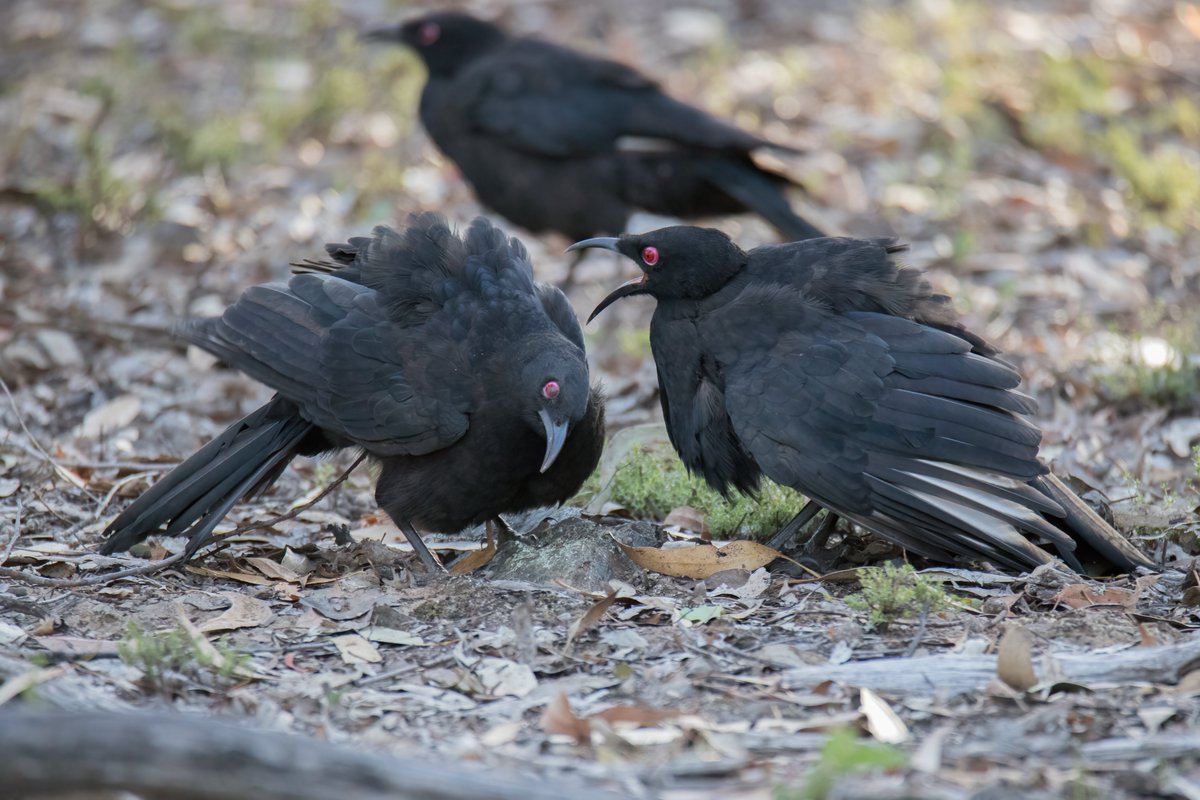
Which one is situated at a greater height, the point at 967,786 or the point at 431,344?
the point at 431,344

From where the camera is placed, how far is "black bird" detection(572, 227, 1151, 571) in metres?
4.54

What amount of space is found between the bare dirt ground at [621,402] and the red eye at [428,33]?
892 millimetres

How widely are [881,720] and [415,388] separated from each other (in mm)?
2199

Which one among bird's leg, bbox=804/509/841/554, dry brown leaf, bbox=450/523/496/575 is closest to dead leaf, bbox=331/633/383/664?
dry brown leaf, bbox=450/523/496/575

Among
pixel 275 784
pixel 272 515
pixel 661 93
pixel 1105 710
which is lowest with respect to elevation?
pixel 272 515

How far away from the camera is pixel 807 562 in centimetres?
500

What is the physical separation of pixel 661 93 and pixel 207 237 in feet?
9.87

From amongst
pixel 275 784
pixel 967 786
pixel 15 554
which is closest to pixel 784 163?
pixel 15 554

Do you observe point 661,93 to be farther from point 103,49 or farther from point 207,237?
point 103,49

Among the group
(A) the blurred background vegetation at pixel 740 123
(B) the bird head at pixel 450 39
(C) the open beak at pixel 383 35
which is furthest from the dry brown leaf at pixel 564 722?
(C) the open beak at pixel 383 35

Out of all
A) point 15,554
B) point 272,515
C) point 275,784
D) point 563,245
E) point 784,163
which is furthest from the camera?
point 784,163

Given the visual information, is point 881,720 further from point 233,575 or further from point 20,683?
point 233,575

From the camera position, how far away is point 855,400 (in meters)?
4.64

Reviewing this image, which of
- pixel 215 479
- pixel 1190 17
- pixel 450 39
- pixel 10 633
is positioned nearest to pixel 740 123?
pixel 450 39
